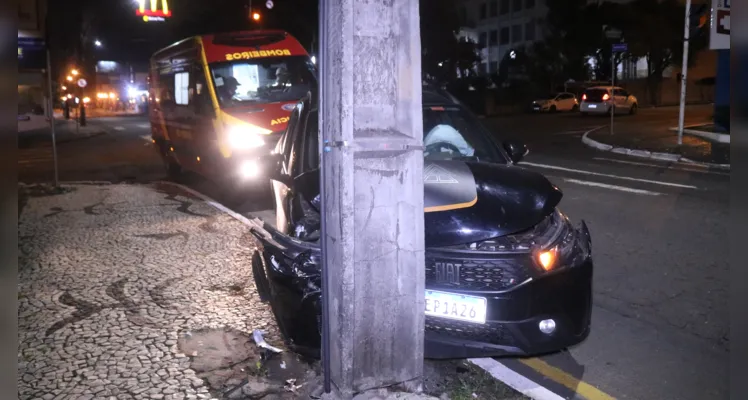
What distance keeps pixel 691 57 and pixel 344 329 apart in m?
48.8

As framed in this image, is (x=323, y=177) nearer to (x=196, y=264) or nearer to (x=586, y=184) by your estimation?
(x=196, y=264)

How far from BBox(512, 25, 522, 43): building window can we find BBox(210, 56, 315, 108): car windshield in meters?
59.8

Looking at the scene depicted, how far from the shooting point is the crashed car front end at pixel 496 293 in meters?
3.78

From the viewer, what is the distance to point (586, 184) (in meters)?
11.5

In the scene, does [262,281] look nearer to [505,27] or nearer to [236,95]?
[236,95]

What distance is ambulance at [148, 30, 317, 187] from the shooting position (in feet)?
33.4

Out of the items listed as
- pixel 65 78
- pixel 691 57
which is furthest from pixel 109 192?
pixel 65 78

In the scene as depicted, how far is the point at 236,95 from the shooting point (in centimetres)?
1064

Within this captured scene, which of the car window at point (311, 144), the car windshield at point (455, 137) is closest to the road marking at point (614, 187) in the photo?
the car windshield at point (455, 137)

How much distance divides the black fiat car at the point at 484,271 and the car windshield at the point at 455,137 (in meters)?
0.76

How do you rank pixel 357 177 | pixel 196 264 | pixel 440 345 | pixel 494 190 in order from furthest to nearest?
1. pixel 196 264
2. pixel 494 190
3. pixel 440 345
4. pixel 357 177

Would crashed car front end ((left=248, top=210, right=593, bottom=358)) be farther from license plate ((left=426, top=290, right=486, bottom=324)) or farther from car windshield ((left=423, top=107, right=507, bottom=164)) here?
car windshield ((left=423, top=107, right=507, bottom=164))

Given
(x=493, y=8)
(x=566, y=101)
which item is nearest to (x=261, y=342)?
(x=566, y=101)

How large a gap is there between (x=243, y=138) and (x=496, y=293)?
7.11 m
